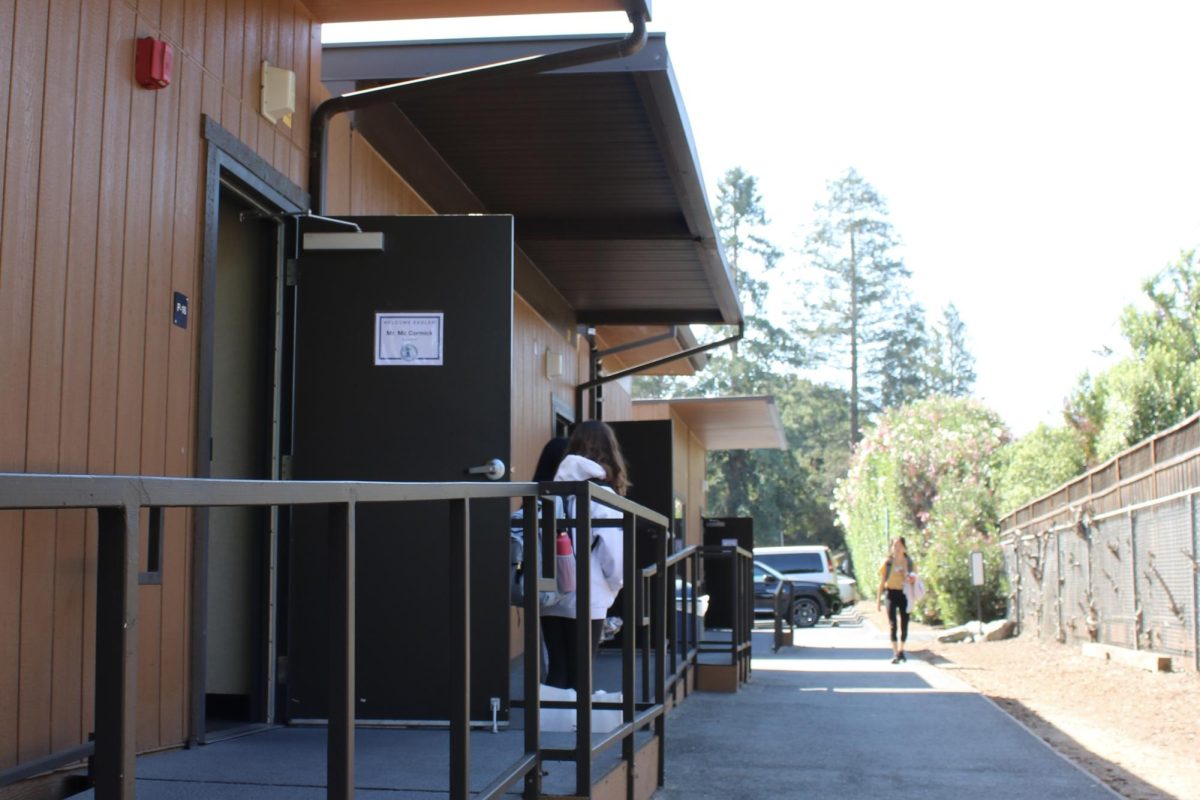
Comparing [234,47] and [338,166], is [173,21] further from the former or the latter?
[338,166]

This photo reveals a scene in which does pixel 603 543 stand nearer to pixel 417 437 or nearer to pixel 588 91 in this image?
pixel 417 437

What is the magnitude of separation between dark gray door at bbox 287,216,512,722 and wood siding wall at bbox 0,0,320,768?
72 centimetres

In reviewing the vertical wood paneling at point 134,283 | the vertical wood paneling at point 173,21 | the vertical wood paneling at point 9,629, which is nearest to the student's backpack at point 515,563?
the vertical wood paneling at point 134,283

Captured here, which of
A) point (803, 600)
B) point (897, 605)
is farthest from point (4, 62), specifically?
point (803, 600)

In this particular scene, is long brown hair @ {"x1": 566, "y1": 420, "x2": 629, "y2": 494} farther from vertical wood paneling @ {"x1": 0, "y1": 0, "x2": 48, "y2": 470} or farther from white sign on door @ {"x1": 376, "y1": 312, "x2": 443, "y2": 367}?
vertical wood paneling @ {"x1": 0, "y1": 0, "x2": 48, "y2": 470}

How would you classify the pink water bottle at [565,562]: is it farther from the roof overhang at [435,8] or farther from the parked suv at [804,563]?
the parked suv at [804,563]

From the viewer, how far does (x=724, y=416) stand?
→ 766 inches

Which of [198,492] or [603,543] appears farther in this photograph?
[603,543]

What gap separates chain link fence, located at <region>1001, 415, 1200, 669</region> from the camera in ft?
35.2

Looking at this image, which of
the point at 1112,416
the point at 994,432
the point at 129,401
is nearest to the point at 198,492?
the point at 129,401

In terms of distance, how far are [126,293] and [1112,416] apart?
20.3 meters

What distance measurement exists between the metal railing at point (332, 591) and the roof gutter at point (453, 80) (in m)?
1.88

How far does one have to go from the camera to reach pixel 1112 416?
2167 centimetres

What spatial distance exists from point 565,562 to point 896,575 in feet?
34.2
